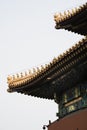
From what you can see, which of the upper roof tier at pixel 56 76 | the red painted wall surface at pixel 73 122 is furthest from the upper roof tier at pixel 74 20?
the red painted wall surface at pixel 73 122

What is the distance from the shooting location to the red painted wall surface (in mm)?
13820

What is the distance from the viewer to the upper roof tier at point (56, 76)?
13.9 m

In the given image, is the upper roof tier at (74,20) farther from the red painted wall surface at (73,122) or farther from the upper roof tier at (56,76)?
the red painted wall surface at (73,122)

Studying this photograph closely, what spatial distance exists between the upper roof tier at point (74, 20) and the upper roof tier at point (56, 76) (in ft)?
5.00

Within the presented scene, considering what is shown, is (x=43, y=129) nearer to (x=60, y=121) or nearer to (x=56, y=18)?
(x=60, y=121)

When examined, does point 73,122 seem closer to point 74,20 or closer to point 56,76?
point 56,76

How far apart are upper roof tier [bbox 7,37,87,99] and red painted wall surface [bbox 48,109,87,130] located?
1.64 meters

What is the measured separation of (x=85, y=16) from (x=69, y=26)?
162 centimetres

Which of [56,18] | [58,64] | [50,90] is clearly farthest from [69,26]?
[50,90]

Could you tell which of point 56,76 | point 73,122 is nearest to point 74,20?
point 56,76

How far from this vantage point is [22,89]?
57.6 feet

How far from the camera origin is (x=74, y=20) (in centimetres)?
1520

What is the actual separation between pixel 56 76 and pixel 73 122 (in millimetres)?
2273

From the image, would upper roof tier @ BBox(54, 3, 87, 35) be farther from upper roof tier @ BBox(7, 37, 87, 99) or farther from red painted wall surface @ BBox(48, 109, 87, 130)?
red painted wall surface @ BBox(48, 109, 87, 130)
